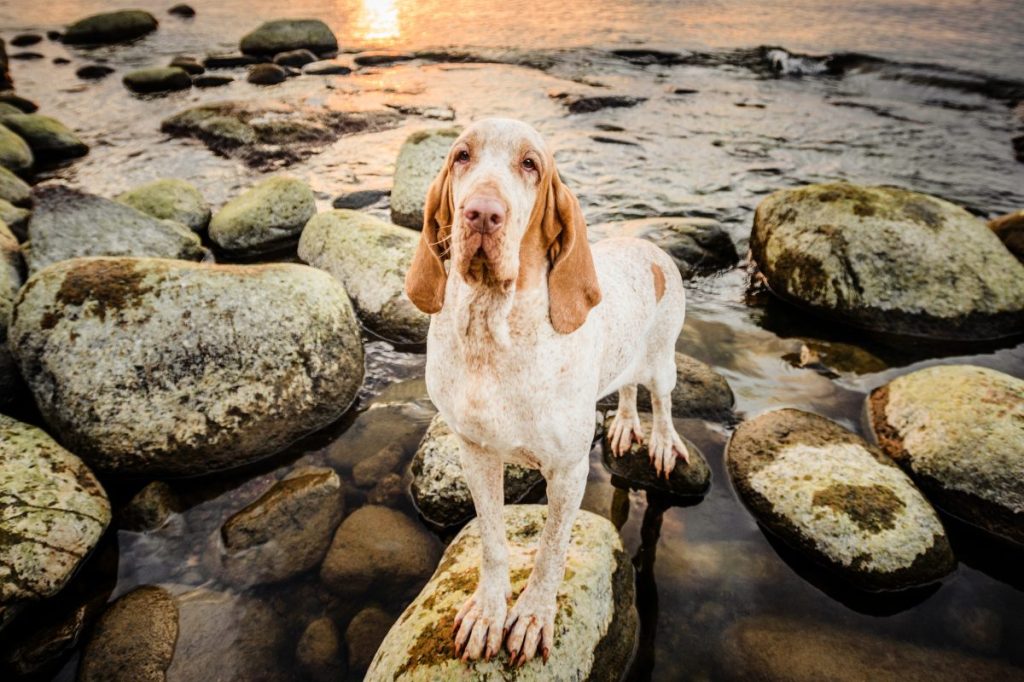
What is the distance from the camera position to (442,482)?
13.6 feet

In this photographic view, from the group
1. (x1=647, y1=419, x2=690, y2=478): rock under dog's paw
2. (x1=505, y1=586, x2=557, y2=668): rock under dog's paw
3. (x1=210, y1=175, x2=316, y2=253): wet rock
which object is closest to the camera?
(x1=505, y1=586, x2=557, y2=668): rock under dog's paw

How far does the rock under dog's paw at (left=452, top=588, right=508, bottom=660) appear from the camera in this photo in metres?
2.71

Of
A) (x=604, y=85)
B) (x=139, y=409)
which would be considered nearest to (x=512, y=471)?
(x=139, y=409)

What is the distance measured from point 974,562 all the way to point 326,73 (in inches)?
988

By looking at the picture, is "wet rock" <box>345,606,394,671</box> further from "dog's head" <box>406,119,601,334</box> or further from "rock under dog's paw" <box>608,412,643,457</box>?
"dog's head" <box>406,119,601,334</box>

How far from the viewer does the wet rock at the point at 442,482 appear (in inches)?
163

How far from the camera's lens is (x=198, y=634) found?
343 cm

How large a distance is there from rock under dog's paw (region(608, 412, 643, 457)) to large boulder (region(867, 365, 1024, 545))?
2.20m

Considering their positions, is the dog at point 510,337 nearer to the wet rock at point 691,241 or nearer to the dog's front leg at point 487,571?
the dog's front leg at point 487,571

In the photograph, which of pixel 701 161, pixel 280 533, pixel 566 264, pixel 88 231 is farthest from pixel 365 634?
pixel 701 161

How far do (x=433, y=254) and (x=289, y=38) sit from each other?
30032mm

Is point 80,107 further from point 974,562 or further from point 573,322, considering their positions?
point 974,562

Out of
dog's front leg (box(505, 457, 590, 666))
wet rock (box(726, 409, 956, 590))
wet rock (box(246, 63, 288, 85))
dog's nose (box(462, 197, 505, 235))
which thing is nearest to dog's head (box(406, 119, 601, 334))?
dog's nose (box(462, 197, 505, 235))

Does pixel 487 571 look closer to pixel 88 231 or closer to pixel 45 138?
pixel 88 231
